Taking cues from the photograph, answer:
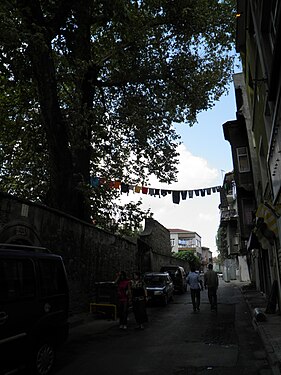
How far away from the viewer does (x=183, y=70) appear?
18.9m

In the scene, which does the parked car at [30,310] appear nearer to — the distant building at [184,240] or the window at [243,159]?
the window at [243,159]

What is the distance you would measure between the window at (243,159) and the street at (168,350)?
13.4m

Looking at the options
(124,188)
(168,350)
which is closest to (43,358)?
(168,350)

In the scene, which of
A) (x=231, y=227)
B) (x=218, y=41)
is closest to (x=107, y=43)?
(x=218, y=41)

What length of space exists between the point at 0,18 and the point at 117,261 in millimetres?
12993

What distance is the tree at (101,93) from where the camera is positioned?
13.7 meters

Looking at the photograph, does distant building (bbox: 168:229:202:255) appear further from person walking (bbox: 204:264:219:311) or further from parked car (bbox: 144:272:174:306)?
person walking (bbox: 204:264:219:311)

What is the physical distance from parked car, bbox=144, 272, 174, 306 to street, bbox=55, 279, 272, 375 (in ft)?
19.7

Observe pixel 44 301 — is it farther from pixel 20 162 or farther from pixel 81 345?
pixel 20 162

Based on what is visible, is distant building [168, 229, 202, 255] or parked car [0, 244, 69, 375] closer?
parked car [0, 244, 69, 375]

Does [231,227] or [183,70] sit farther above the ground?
[183,70]

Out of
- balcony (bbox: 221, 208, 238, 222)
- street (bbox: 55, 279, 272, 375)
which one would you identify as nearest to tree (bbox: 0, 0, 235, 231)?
street (bbox: 55, 279, 272, 375)

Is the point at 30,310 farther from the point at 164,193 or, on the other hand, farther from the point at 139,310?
the point at 164,193

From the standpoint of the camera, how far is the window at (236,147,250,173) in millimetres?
23578
